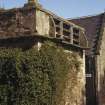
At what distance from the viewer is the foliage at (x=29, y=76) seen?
1506 centimetres

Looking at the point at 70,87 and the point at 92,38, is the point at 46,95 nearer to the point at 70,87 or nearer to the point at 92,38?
the point at 70,87

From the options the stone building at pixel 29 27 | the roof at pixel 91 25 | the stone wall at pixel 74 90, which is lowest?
the stone wall at pixel 74 90

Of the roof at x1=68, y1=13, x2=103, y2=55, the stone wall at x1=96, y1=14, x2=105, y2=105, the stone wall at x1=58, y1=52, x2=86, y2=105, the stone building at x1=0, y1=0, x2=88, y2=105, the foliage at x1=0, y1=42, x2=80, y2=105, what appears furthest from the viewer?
the roof at x1=68, y1=13, x2=103, y2=55

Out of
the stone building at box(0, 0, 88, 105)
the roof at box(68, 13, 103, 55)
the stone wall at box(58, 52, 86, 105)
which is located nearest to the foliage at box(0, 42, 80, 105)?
the stone building at box(0, 0, 88, 105)

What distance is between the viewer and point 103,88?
23906 millimetres

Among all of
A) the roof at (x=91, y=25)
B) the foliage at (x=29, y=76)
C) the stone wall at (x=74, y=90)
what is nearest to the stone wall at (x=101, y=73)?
the roof at (x=91, y=25)

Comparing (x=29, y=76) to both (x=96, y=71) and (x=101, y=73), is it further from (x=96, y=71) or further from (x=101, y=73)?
(x=101, y=73)

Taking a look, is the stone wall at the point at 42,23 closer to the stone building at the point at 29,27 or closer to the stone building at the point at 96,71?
the stone building at the point at 29,27

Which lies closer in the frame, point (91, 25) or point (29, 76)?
point (29, 76)

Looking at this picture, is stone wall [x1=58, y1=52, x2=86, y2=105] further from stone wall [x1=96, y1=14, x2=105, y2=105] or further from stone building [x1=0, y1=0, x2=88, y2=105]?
stone wall [x1=96, y1=14, x2=105, y2=105]

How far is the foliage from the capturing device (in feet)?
49.4

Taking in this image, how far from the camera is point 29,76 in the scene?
15.0 meters

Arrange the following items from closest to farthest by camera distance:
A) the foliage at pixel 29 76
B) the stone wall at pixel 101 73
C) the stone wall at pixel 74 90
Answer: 1. the foliage at pixel 29 76
2. the stone wall at pixel 74 90
3. the stone wall at pixel 101 73

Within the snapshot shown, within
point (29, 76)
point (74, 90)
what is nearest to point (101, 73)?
point (74, 90)
